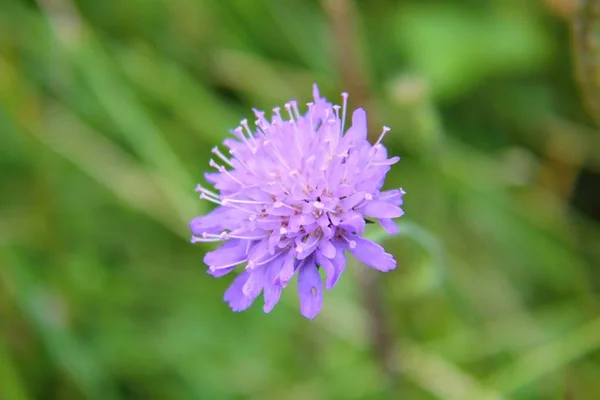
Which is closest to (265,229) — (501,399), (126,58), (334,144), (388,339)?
(334,144)

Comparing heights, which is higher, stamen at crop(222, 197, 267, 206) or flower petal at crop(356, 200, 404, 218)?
flower petal at crop(356, 200, 404, 218)

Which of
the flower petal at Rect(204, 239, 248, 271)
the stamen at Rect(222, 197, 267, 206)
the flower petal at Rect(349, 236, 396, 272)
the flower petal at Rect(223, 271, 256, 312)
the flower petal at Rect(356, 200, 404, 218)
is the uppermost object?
the flower petal at Rect(356, 200, 404, 218)

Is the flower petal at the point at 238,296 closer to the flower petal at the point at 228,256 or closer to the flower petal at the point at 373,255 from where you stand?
the flower petal at the point at 228,256

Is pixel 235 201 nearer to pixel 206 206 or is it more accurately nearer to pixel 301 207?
pixel 301 207

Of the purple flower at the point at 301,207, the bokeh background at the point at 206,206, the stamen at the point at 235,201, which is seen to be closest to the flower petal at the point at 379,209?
the purple flower at the point at 301,207

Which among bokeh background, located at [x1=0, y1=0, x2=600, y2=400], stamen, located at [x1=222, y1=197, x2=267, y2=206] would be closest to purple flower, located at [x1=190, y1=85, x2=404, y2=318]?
stamen, located at [x1=222, y1=197, x2=267, y2=206]

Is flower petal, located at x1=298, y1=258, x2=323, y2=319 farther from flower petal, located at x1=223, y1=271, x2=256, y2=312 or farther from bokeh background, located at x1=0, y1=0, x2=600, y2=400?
bokeh background, located at x1=0, y1=0, x2=600, y2=400

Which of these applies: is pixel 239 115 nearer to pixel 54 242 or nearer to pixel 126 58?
pixel 126 58
